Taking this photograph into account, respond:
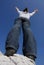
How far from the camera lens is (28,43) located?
6.13m

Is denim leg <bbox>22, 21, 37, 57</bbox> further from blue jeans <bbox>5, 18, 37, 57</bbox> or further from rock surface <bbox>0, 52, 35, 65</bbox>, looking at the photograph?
rock surface <bbox>0, 52, 35, 65</bbox>

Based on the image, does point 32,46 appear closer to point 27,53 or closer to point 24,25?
point 27,53

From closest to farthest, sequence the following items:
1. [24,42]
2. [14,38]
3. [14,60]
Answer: [14,60] → [14,38] → [24,42]

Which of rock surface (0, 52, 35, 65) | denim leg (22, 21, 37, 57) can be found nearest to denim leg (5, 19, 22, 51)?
denim leg (22, 21, 37, 57)

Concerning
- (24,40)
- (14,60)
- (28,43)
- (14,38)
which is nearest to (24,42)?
(24,40)

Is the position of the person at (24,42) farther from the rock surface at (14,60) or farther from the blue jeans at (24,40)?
→ the rock surface at (14,60)

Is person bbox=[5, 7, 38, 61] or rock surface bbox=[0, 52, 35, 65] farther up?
person bbox=[5, 7, 38, 61]

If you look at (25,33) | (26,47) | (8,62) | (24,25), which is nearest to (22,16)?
(24,25)

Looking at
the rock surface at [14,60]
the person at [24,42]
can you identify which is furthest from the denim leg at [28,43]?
the rock surface at [14,60]

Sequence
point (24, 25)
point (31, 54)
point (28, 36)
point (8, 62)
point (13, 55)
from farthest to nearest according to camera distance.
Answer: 1. point (24, 25)
2. point (28, 36)
3. point (31, 54)
4. point (13, 55)
5. point (8, 62)

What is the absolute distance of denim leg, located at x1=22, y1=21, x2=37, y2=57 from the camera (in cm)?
591

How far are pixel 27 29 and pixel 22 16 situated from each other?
1358 millimetres

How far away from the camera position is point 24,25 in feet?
22.8

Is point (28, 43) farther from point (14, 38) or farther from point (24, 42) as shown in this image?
point (14, 38)
